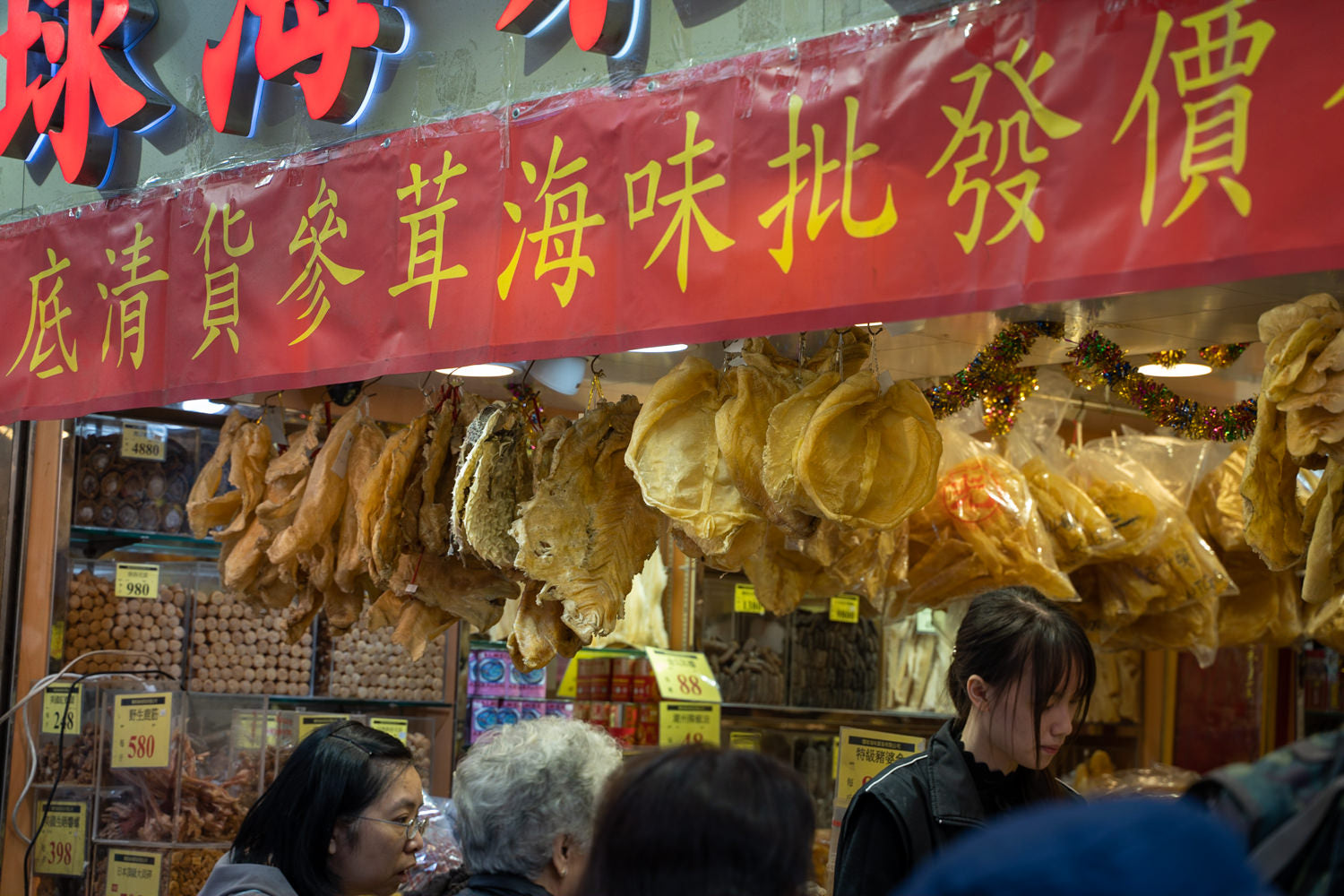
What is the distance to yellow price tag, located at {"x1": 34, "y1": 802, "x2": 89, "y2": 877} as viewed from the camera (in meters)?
4.15

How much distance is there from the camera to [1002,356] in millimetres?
3332

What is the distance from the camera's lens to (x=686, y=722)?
16.4 ft

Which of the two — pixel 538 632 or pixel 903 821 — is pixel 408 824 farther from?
pixel 903 821

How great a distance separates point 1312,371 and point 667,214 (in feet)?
3.39

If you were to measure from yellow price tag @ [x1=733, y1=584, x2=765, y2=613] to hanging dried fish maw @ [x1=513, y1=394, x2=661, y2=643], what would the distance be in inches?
96.6

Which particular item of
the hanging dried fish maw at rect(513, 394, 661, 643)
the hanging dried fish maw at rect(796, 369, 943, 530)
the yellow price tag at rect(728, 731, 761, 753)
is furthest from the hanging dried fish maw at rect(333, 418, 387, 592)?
the yellow price tag at rect(728, 731, 761, 753)

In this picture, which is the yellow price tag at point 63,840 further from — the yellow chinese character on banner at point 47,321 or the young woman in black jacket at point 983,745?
the young woman in black jacket at point 983,745

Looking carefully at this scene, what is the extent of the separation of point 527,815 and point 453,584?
1048 mm

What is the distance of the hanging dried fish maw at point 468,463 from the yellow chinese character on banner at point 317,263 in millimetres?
403

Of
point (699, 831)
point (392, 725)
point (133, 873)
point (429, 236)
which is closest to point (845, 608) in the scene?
point (392, 725)

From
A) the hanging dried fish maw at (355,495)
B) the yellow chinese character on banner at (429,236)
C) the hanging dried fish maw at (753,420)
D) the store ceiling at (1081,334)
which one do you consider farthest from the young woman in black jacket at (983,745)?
the hanging dried fish maw at (355,495)

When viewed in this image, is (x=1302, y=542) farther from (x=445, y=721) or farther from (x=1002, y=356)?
(x=445, y=721)

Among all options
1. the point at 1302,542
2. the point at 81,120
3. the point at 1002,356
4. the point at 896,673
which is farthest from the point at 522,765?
the point at 896,673

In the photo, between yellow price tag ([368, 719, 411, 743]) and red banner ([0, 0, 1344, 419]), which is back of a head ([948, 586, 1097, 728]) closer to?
red banner ([0, 0, 1344, 419])
